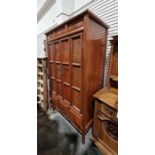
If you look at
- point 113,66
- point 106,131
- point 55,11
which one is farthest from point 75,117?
point 55,11

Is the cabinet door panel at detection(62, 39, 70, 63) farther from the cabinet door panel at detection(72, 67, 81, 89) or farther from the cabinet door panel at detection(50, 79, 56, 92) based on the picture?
the cabinet door panel at detection(50, 79, 56, 92)

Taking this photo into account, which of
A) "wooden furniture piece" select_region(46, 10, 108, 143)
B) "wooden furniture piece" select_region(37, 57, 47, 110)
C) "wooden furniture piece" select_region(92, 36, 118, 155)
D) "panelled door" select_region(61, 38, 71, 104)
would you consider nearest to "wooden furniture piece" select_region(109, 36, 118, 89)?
"wooden furniture piece" select_region(92, 36, 118, 155)

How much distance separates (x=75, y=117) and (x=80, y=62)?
39.1 inches

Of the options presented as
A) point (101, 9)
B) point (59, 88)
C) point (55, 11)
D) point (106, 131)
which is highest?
→ point (55, 11)

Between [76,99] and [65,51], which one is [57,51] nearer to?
[65,51]

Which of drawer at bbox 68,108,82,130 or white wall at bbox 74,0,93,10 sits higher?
white wall at bbox 74,0,93,10

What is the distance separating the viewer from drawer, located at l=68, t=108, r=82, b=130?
2.03m

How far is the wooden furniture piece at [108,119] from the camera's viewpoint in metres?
1.60

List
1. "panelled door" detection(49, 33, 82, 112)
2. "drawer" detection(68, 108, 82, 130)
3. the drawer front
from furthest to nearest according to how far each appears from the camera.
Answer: "drawer" detection(68, 108, 82, 130) < "panelled door" detection(49, 33, 82, 112) < the drawer front

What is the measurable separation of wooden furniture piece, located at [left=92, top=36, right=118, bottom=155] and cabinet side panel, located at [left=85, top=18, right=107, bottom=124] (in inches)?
8.4

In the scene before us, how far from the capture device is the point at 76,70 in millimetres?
1985

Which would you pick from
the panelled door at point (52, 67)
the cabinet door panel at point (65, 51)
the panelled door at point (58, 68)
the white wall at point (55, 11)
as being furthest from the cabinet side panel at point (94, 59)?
the white wall at point (55, 11)
